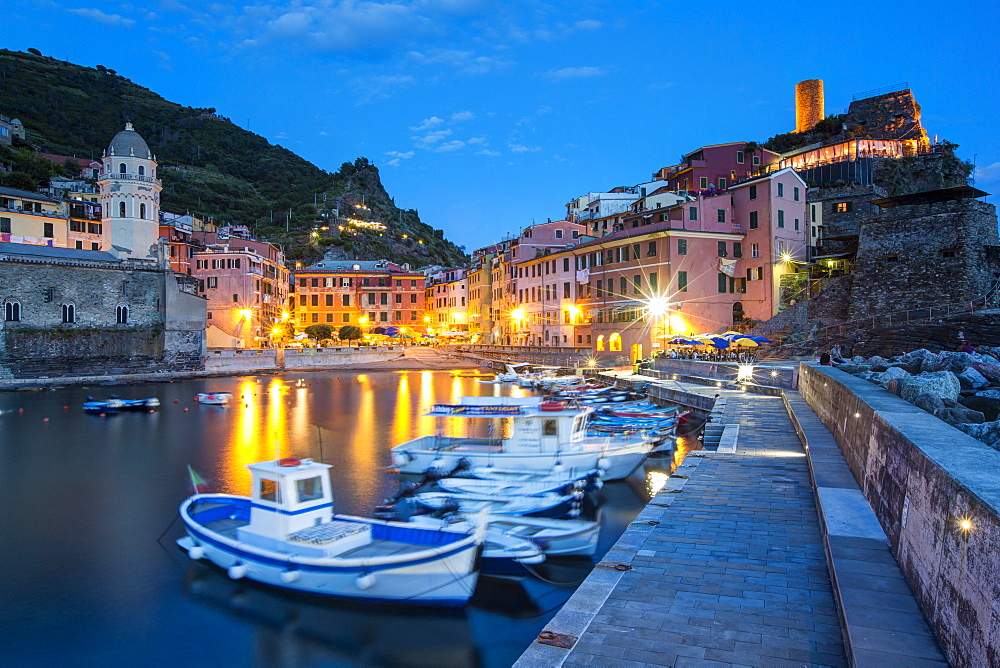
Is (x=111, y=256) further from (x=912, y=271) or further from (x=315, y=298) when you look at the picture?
(x=912, y=271)

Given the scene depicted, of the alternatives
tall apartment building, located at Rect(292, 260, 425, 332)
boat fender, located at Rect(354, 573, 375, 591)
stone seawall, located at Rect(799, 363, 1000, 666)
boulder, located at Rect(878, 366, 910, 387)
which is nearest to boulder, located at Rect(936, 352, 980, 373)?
A: boulder, located at Rect(878, 366, 910, 387)

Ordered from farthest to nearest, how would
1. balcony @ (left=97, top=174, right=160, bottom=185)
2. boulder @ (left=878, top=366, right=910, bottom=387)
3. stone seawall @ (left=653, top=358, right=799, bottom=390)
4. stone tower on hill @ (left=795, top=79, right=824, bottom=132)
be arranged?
stone tower on hill @ (left=795, top=79, right=824, bottom=132), balcony @ (left=97, top=174, right=160, bottom=185), stone seawall @ (left=653, top=358, right=799, bottom=390), boulder @ (left=878, top=366, right=910, bottom=387)

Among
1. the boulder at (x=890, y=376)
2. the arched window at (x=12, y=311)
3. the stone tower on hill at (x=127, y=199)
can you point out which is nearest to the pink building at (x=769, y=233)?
the boulder at (x=890, y=376)

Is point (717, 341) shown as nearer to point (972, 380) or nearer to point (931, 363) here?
point (931, 363)

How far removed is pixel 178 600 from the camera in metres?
12.3

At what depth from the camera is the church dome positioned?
63531mm

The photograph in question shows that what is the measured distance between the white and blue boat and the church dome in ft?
211

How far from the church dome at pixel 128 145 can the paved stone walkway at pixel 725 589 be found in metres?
70.8

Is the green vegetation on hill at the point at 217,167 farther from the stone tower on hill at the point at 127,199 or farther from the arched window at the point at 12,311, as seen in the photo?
the arched window at the point at 12,311

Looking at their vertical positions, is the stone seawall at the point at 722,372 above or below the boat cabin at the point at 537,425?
above

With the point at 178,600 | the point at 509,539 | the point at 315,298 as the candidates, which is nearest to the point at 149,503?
the point at 178,600

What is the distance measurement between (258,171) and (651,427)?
152907 millimetres

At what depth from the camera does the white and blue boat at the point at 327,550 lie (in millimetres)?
10797

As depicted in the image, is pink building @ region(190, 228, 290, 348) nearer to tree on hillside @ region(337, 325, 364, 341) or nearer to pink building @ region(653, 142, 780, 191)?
tree on hillside @ region(337, 325, 364, 341)
